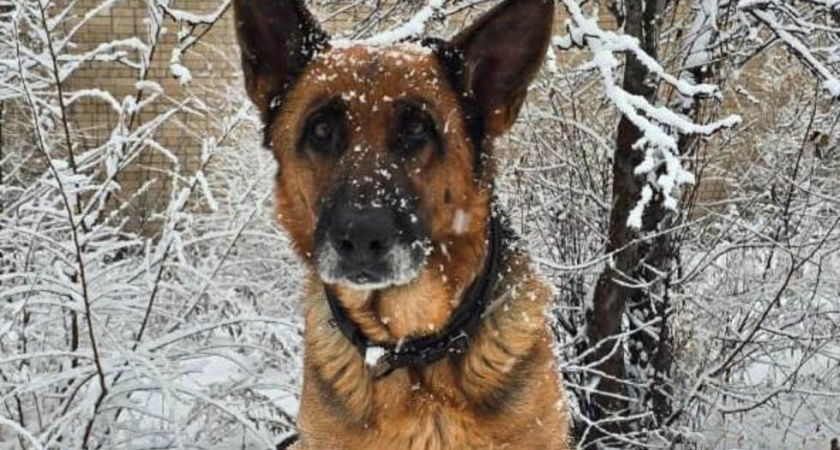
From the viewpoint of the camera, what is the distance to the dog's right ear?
2.88 meters

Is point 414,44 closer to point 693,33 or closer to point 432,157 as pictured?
point 432,157

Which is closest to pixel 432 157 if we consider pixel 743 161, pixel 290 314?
pixel 290 314

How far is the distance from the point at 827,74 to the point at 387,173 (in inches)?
83.1

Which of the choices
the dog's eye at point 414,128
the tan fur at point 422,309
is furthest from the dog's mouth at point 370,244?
the dog's eye at point 414,128

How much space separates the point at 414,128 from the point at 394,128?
6 cm

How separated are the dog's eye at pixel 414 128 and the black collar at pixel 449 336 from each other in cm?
32

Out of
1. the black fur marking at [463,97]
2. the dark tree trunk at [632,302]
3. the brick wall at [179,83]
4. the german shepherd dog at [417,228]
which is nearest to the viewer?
the german shepherd dog at [417,228]

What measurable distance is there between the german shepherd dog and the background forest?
2.27 feet

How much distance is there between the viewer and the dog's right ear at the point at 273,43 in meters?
2.88

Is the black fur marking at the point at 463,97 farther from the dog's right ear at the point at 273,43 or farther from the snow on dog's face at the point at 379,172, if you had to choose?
the dog's right ear at the point at 273,43

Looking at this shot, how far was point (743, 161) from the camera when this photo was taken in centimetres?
623

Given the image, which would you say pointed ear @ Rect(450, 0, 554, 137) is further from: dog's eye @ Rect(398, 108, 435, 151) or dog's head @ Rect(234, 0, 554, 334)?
dog's eye @ Rect(398, 108, 435, 151)

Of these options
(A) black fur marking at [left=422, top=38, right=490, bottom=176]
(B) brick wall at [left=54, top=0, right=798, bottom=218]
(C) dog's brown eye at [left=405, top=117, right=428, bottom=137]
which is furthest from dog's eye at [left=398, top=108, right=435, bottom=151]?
(B) brick wall at [left=54, top=0, right=798, bottom=218]

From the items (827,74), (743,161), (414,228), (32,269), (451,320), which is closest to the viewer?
(414,228)
